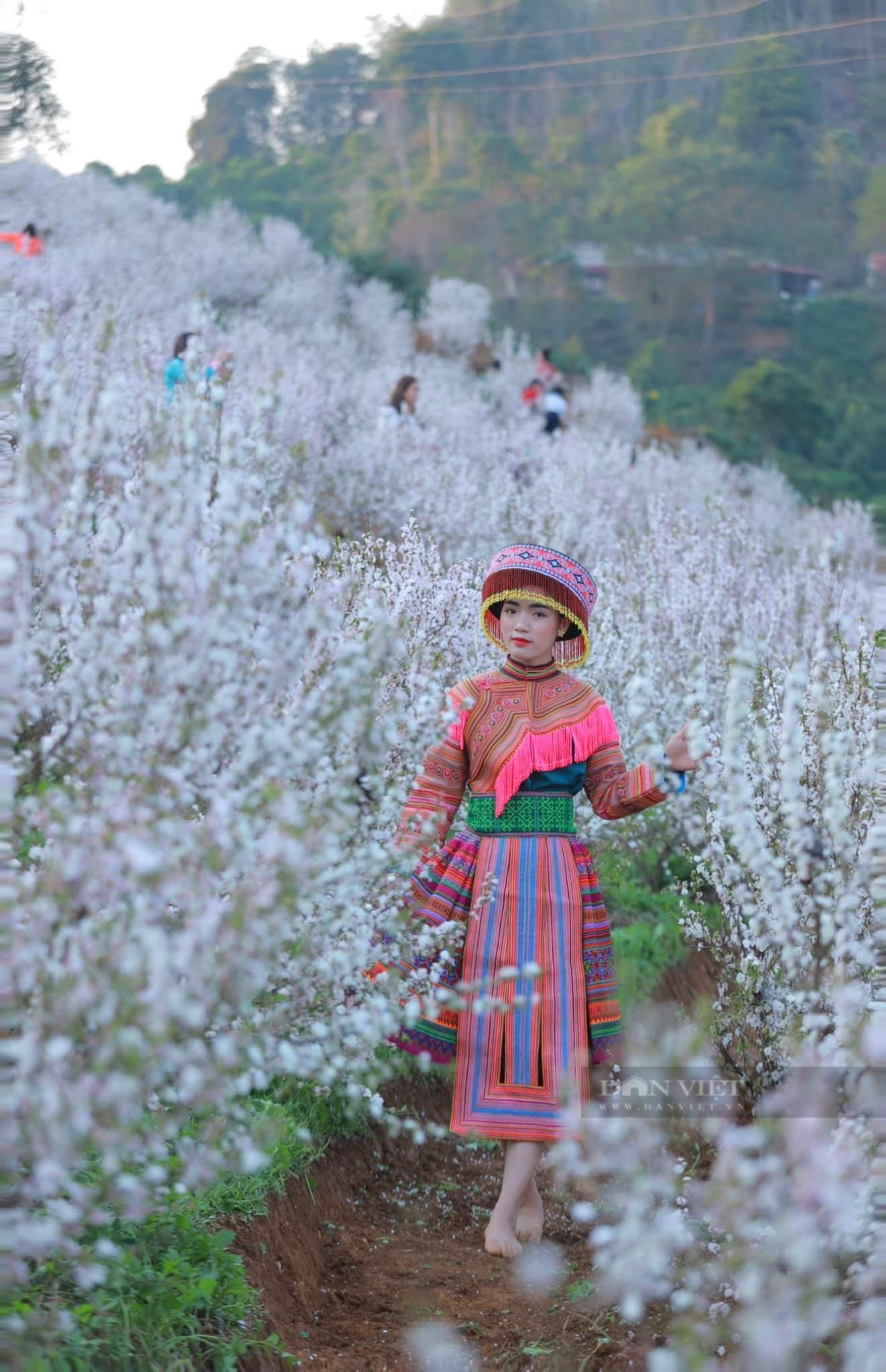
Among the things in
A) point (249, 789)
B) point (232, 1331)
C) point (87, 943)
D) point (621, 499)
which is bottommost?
point (232, 1331)

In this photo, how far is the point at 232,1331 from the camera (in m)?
2.84

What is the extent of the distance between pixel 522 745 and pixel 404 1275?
5.15 feet

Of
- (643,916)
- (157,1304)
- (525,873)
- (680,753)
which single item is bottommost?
(157,1304)

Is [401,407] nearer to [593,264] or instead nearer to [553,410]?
[553,410]

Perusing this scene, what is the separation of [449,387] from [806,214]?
17.5 metres

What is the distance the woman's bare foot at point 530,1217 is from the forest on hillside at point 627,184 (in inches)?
1052

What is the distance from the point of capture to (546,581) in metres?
3.83

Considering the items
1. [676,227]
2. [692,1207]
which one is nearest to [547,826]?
[692,1207]

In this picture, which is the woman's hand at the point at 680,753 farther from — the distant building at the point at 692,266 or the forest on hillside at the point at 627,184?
the distant building at the point at 692,266

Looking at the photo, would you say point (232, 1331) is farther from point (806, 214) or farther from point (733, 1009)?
point (806, 214)

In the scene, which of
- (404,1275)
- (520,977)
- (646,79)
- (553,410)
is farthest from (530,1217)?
(646,79)

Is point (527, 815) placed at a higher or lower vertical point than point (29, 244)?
lower

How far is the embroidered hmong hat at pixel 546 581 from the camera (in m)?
3.79

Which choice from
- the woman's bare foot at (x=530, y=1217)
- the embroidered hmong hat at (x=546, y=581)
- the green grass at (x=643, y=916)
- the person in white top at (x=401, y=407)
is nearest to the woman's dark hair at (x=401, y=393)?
the person in white top at (x=401, y=407)
